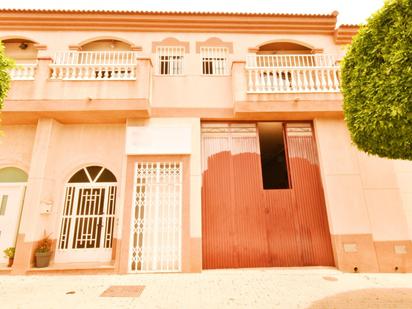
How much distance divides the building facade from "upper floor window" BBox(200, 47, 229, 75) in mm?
251

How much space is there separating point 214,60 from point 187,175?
4.81 metres

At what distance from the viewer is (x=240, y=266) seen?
274 inches

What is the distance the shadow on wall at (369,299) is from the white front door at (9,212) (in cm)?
868

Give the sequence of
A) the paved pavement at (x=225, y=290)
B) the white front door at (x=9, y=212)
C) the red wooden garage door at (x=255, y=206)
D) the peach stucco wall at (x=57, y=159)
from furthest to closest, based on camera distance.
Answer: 1. the white front door at (x=9, y=212)
2. the red wooden garage door at (x=255, y=206)
3. the peach stucco wall at (x=57, y=159)
4. the paved pavement at (x=225, y=290)

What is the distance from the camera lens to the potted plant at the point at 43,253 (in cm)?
659

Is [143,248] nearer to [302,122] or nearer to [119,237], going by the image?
[119,237]

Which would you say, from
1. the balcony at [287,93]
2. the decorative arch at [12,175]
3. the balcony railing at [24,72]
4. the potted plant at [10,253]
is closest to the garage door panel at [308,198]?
the balcony at [287,93]

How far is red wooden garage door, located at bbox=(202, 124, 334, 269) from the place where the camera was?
7055 mm

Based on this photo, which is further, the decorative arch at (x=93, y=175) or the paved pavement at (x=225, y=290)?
the decorative arch at (x=93, y=175)

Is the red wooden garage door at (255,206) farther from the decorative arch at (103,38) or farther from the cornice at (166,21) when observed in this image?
the decorative arch at (103,38)

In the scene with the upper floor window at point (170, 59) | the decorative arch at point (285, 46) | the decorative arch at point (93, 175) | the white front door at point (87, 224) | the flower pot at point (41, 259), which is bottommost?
the flower pot at point (41, 259)

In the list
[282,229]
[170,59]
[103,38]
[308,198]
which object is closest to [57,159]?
[103,38]

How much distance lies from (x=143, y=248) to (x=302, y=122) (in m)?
6.76

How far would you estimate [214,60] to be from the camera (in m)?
8.99
